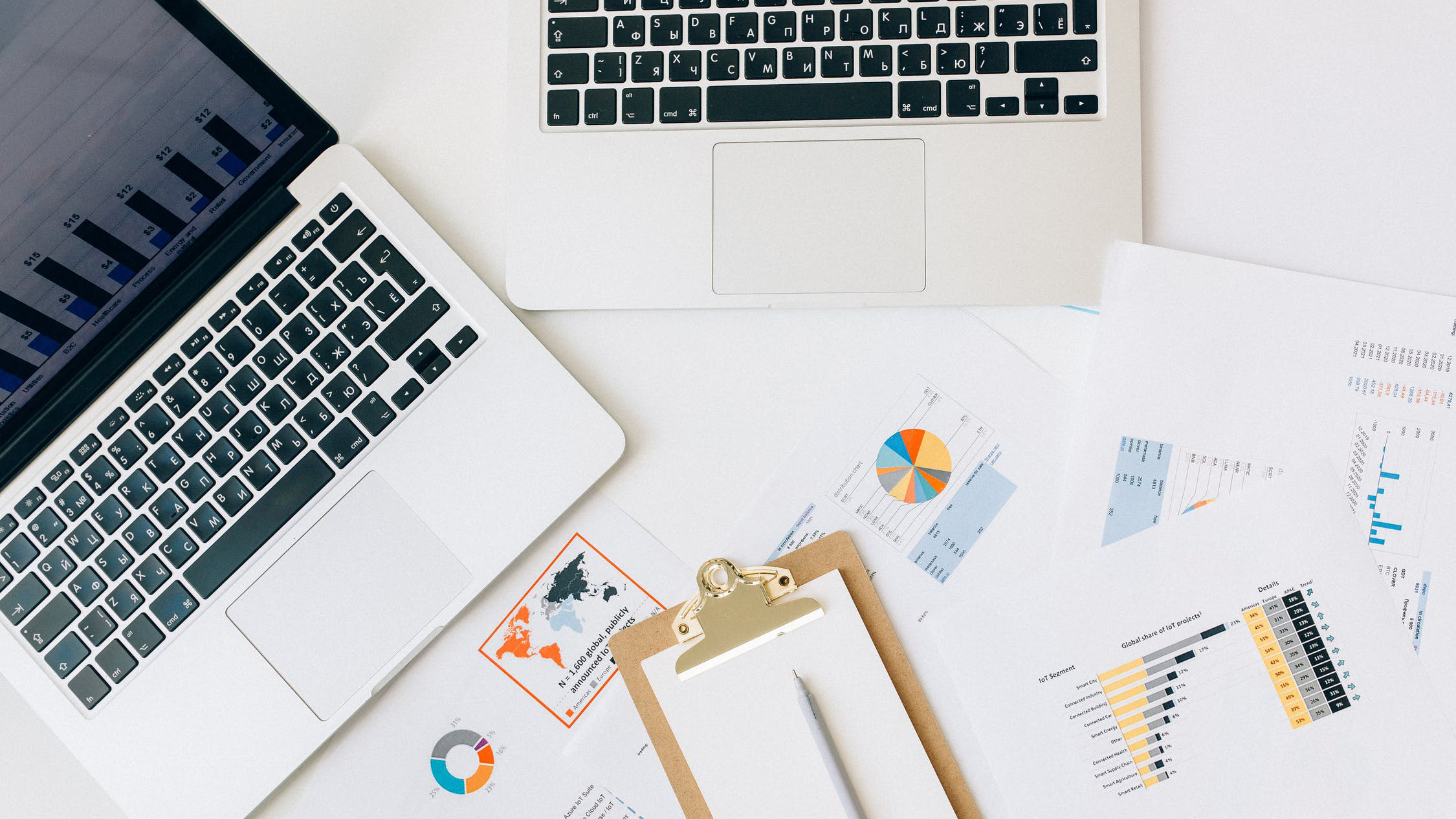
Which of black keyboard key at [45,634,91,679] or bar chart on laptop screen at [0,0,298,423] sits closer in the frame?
bar chart on laptop screen at [0,0,298,423]

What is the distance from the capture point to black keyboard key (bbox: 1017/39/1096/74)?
0.61 metres

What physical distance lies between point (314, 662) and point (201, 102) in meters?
0.35

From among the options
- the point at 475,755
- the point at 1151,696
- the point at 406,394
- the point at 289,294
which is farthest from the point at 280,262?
the point at 1151,696

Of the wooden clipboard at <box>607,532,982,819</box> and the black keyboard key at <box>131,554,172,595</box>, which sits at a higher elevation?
the black keyboard key at <box>131,554,172,595</box>

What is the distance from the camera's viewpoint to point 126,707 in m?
0.59

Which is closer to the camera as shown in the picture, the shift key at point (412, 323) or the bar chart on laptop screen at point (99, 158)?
the bar chart on laptop screen at point (99, 158)

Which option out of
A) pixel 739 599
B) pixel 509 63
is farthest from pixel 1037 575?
pixel 509 63

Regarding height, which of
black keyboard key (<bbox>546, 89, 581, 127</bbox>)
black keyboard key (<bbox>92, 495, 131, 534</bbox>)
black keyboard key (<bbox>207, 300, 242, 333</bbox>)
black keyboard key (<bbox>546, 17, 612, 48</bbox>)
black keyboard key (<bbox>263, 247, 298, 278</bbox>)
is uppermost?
black keyboard key (<bbox>546, 17, 612, 48</bbox>)

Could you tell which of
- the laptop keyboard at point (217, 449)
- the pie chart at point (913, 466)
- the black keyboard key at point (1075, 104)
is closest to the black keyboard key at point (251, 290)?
the laptop keyboard at point (217, 449)

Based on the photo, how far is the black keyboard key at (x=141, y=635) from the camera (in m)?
0.59

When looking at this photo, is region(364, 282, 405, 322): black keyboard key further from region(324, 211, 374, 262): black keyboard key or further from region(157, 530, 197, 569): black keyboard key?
region(157, 530, 197, 569): black keyboard key

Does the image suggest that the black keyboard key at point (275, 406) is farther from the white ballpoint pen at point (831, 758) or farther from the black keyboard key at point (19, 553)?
the white ballpoint pen at point (831, 758)

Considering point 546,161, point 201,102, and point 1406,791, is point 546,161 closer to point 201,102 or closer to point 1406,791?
point 201,102

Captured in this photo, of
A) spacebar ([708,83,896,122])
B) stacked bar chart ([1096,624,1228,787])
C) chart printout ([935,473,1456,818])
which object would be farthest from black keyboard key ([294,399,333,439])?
stacked bar chart ([1096,624,1228,787])
